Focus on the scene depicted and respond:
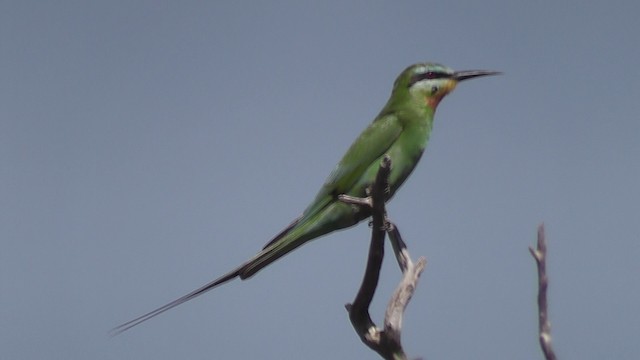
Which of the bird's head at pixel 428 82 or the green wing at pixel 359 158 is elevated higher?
the bird's head at pixel 428 82

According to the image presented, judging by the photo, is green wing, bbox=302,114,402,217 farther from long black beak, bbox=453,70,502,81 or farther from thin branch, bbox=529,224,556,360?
thin branch, bbox=529,224,556,360

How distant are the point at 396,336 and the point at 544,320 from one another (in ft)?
2.78

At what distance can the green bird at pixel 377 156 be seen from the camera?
365 centimetres

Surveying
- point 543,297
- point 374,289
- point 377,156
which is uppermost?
point 377,156

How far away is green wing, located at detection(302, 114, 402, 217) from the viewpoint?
12.9 feet

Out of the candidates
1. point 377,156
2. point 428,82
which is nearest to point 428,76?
Answer: point 428,82

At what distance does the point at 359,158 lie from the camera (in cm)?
400

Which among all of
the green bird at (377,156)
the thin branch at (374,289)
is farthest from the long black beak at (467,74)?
the thin branch at (374,289)

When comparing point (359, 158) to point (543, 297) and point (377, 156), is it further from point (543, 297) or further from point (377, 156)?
point (543, 297)

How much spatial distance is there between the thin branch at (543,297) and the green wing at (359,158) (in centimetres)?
179

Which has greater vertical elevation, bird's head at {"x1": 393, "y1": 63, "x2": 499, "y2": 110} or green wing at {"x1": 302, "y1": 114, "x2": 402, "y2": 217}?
bird's head at {"x1": 393, "y1": 63, "x2": 499, "y2": 110}

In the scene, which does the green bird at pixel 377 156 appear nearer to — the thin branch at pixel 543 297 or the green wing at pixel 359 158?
the green wing at pixel 359 158

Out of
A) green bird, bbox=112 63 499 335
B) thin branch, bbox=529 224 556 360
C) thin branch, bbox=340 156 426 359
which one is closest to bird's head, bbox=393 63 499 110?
green bird, bbox=112 63 499 335

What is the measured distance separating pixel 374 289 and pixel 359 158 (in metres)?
1.18
